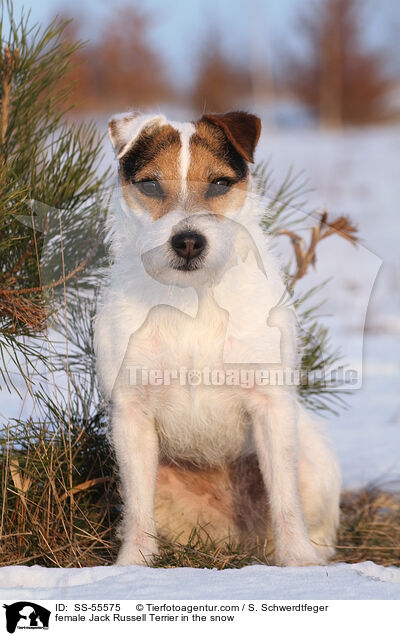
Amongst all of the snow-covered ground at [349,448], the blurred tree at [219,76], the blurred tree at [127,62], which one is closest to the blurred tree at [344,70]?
the blurred tree at [219,76]

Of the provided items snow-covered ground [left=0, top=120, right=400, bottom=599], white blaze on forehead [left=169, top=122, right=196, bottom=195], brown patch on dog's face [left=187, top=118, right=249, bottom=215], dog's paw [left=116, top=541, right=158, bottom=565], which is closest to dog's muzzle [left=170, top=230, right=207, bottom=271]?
brown patch on dog's face [left=187, top=118, right=249, bottom=215]

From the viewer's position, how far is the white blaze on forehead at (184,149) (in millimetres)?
2840

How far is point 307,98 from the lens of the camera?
877 inches

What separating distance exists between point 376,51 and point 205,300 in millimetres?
21435

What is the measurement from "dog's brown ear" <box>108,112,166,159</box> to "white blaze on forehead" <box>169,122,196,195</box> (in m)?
0.09

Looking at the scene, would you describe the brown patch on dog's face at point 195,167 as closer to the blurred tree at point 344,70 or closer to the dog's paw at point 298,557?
the dog's paw at point 298,557

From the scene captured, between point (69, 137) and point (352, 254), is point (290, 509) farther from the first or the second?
point (69, 137)

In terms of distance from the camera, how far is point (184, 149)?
2895 millimetres

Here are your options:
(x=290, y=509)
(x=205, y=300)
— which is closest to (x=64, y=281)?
(x=205, y=300)

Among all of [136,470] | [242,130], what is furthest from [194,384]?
[242,130]
